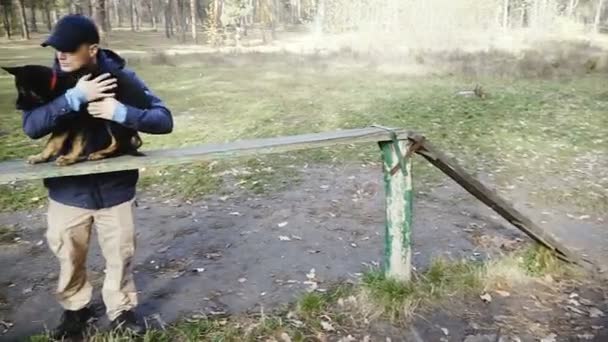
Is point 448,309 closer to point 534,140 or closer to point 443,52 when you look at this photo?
point 534,140

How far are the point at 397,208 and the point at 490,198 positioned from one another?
79cm

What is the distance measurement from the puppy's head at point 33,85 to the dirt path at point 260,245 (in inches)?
55.8

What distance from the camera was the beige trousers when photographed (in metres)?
2.85

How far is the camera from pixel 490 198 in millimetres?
3879

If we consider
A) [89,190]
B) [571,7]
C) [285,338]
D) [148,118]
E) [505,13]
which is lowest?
[285,338]

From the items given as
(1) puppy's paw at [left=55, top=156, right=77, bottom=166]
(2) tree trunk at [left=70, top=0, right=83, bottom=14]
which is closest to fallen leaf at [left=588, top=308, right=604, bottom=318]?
(1) puppy's paw at [left=55, top=156, right=77, bottom=166]

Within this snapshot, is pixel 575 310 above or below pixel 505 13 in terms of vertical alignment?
below

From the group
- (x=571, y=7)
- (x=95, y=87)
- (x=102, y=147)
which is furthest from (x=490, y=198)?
(x=571, y=7)

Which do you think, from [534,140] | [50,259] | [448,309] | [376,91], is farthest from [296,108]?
[448,309]

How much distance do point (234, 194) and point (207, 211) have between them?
61 centimetres

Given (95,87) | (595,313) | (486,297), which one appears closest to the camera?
(95,87)

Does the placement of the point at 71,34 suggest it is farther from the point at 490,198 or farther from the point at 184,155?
the point at 490,198

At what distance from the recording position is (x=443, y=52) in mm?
23906

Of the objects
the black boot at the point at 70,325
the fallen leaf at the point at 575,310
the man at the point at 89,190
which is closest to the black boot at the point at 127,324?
the man at the point at 89,190
